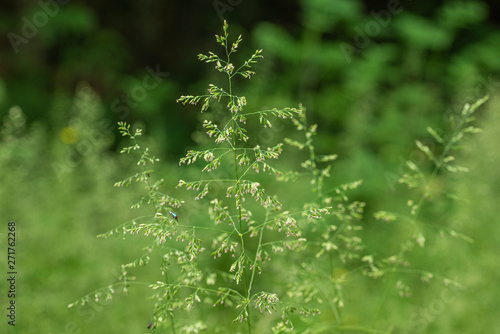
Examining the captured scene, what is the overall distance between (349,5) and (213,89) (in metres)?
3.45

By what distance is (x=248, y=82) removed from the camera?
546 centimetres

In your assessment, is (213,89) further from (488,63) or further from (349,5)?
(488,63)

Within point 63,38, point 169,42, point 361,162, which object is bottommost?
point 361,162

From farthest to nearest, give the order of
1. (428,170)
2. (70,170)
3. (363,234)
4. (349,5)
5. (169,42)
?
(169,42)
(428,170)
(349,5)
(363,234)
(70,170)

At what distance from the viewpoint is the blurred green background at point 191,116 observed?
8.38ft

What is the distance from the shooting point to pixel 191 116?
571 centimetres

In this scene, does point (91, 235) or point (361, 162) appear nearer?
point (91, 235)

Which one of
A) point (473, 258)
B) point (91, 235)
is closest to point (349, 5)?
point (473, 258)

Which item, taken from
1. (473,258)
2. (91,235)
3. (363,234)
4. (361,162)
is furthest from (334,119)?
(91,235)

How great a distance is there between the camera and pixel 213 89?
1021mm

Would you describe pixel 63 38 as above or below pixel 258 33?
above

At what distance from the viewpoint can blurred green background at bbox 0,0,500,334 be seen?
2.55m

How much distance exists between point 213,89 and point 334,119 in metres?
4.01

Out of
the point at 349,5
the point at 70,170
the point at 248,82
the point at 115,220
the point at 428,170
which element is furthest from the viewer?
the point at 248,82
